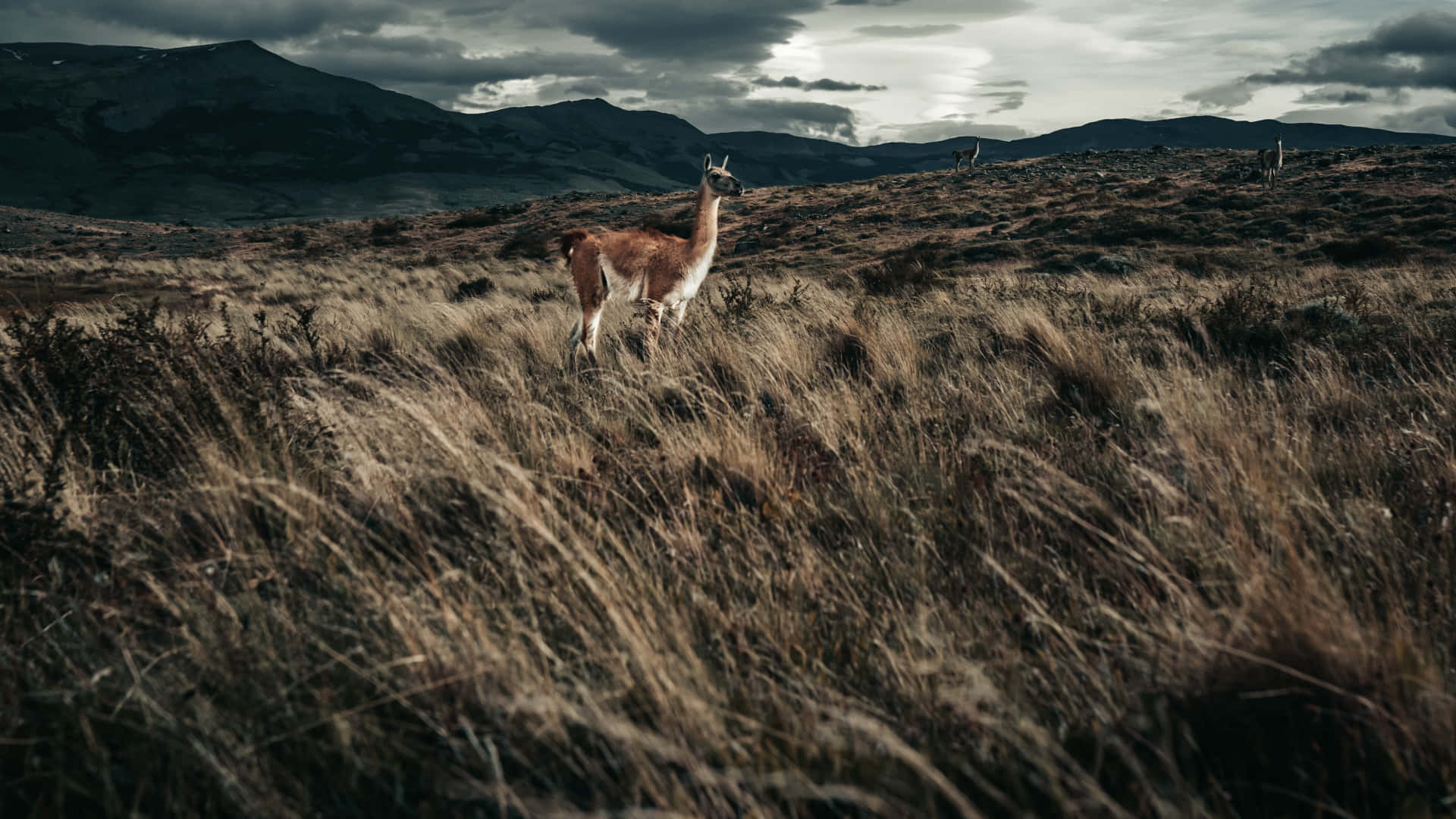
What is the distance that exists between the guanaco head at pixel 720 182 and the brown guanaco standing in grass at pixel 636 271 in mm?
63

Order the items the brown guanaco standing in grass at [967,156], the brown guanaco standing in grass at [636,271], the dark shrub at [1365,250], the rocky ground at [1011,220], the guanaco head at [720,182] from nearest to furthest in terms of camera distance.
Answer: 1. the brown guanaco standing in grass at [636,271]
2. the guanaco head at [720,182]
3. the dark shrub at [1365,250]
4. the rocky ground at [1011,220]
5. the brown guanaco standing in grass at [967,156]

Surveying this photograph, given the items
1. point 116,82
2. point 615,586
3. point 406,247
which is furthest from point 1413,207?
point 116,82

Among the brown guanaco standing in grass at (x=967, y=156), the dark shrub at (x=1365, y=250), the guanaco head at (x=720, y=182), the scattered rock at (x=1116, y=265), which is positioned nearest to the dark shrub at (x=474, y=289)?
the guanaco head at (x=720, y=182)

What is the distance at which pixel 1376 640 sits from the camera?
5.13 ft

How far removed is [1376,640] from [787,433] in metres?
2.62

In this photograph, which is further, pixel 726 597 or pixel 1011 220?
pixel 1011 220

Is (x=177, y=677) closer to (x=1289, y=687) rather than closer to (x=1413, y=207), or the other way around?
(x=1289, y=687)

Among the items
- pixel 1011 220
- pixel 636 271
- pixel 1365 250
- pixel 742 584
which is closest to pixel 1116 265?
pixel 1365 250

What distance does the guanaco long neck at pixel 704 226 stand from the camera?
745cm

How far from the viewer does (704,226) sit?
7555 millimetres

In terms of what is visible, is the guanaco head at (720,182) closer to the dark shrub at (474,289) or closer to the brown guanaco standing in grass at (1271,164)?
the dark shrub at (474,289)

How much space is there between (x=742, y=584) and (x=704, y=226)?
19.2ft

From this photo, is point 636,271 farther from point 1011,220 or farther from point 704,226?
point 1011,220

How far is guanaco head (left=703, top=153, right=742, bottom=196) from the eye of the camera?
7.60m
